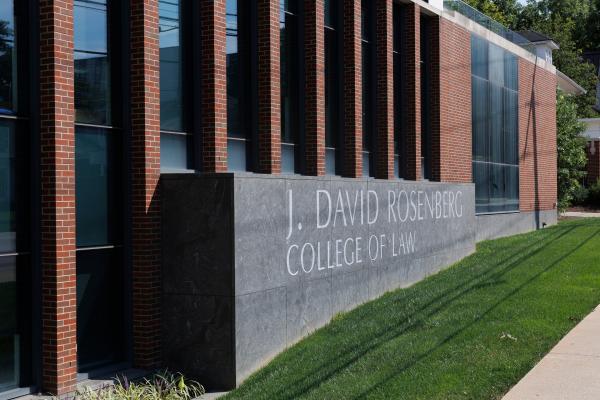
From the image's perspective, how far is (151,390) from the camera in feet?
31.0

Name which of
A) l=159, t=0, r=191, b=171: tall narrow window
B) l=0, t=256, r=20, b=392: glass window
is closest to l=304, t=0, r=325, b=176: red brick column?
l=159, t=0, r=191, b=171: tall narrow window

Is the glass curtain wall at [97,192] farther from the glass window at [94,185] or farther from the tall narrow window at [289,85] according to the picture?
the tall narrow window at [289,85]

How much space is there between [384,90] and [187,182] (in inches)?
316

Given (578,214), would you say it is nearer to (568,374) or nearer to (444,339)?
(444,339)

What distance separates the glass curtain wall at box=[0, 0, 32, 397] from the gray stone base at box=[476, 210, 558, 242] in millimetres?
15914

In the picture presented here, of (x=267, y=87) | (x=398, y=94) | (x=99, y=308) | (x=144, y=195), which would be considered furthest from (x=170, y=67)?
(x=398, y=94)

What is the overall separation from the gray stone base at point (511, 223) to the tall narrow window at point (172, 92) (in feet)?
43.6

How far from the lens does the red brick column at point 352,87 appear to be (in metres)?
16.0

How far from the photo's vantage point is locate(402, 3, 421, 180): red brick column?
62.5 feet

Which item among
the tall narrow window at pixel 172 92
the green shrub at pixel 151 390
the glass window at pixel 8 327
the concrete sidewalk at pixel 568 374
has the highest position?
the tall narrow window at pixel 172 92

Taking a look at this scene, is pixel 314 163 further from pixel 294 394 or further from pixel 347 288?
pixel 294 394

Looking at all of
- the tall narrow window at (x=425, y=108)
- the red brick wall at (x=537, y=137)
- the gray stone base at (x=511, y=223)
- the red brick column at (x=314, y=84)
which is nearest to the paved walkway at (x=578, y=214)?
the red brick wall at (x=537, y=137)

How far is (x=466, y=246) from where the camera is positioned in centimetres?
1945

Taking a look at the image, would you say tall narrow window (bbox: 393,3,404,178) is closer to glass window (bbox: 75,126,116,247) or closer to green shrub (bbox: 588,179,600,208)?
glass window (bbox: 75,126,116,247)
